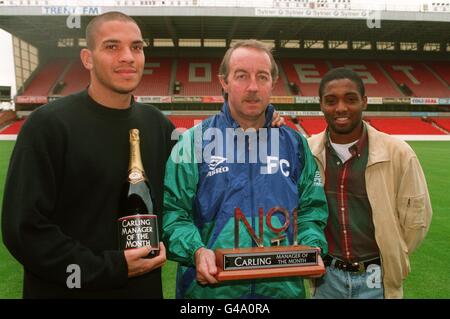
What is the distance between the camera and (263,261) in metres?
1.81

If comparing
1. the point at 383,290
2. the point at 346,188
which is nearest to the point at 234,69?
the point at 346,188

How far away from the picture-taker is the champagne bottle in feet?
6.04

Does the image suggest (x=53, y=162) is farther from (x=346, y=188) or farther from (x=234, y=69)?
(x=346, y=188)

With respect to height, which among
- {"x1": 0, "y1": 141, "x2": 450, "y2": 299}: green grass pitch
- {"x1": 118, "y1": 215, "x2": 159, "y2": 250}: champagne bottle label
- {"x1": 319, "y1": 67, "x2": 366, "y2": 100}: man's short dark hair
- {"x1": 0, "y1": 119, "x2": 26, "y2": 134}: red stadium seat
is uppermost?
{"x1": 0, "y1": 119, "x2": 26, "y2": 134}: red stadium seat

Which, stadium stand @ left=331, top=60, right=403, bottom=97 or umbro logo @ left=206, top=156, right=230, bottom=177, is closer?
umbro logo @ left=206, top=156, right=230, bottom=177

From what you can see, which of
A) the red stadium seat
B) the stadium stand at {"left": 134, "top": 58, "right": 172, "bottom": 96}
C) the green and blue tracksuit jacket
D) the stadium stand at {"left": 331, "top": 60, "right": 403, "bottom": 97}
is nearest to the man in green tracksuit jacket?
the green and blue tracksuit jacket

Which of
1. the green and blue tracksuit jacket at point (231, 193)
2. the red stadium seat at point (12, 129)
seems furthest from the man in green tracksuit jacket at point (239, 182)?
the red stadium seat at point (12, 129)

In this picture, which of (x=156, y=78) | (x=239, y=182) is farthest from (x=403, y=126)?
(x=239, y=182)

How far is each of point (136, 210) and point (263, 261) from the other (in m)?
0.75

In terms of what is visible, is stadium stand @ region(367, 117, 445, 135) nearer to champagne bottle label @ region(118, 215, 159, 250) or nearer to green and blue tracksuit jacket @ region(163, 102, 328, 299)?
green and blue tracksuit jacket @ region(163, 102, 328, 299)

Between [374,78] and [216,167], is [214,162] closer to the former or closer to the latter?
[216,167]

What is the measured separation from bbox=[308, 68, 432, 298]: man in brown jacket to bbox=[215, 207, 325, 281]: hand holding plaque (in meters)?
0.73

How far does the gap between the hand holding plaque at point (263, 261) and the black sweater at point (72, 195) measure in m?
0.45
